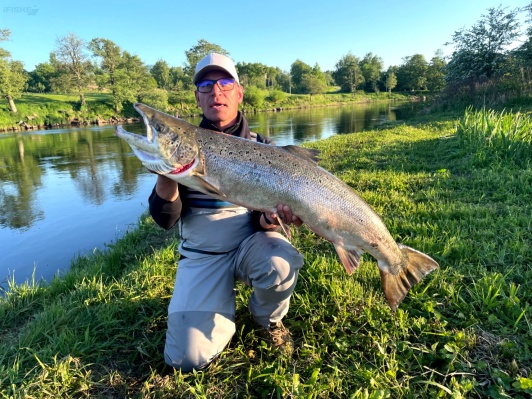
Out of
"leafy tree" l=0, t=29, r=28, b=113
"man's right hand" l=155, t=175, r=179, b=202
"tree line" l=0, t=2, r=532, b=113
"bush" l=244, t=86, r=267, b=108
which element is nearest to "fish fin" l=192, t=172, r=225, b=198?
"man's right hand" l=155, t=175, r=179, b=202

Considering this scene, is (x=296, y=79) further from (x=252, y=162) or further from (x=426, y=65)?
(x=252, y=162)

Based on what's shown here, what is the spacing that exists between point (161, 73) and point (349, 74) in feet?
191

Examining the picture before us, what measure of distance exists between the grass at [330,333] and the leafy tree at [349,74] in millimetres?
104875

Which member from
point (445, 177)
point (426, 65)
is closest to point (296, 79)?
point (426, 65)

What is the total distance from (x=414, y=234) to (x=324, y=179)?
2286 millimetres

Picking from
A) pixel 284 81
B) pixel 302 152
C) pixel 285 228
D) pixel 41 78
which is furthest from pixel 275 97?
pixel 285 228

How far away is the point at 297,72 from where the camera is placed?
108812 millimetres

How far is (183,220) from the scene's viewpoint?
2980 mm

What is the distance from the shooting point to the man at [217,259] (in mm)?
2566

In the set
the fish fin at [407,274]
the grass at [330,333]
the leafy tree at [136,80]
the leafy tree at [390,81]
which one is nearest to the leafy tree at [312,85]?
the leafy tree at [390,81]

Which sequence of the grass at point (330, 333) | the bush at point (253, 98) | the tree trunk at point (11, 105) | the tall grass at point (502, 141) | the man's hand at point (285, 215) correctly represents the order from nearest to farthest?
the grass at point (330, 333), the man's hand at point (285, 215), the tall grass at point (502, 141), the tree trunk at point (11, 105), the bush at point (253, 98)

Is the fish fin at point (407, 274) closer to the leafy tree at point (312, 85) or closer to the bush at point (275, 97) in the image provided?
the bush at point (275, 97)

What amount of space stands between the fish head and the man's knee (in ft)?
3.90

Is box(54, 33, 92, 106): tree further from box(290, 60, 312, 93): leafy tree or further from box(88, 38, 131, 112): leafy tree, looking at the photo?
box(290, 60, 312, 93): leafy tree
